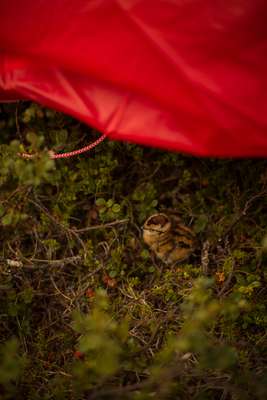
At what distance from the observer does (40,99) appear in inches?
39.5

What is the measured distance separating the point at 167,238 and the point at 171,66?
0.50m

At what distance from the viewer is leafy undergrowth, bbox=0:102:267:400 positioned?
1007 mm

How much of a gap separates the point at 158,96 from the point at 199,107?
10 centimetres

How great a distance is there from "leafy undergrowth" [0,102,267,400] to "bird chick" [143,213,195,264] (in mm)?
34

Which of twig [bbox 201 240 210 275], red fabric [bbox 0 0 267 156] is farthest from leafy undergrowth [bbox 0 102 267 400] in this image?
red fabric [bbox 0 0 267 156]

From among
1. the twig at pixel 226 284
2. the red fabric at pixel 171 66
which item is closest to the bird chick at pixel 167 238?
the twig at pixel 226 284

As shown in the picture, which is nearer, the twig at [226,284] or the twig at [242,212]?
the twig at [226,284]

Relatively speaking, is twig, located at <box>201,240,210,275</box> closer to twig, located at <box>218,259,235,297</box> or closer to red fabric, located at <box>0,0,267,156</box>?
twig, located at <box>218,259,235,297</box>

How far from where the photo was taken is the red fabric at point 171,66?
0.93 meters

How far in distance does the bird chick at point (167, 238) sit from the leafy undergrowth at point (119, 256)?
0.11 feet

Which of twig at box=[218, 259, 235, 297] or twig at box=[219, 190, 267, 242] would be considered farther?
twig at box=[219, 190, 267, 242]

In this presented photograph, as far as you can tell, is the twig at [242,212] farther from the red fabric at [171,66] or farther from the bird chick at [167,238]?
the red fabric at [171,66]

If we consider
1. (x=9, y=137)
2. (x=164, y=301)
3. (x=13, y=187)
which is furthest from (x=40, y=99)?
(x=164, y=301)

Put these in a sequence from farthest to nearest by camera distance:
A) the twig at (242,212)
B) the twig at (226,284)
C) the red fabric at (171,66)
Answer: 1. the twig at (242,212)
2. the twig at (226,284)
3. the red fabric at (171,66)
